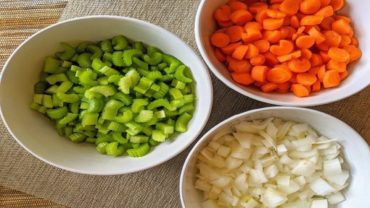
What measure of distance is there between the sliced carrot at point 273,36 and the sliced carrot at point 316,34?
75 millimetres

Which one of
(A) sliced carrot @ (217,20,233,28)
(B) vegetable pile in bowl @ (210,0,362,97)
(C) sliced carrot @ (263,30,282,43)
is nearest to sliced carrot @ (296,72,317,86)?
(B) vegetable pile in bowl @ (210,0,362,97)

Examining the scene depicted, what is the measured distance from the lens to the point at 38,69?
43.7 inches

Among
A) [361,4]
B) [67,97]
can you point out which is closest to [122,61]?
[67,97]

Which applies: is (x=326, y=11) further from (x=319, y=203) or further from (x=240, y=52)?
(x=319, y=203)

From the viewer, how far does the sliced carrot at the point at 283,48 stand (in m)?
1.05

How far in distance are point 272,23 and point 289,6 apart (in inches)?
2.2

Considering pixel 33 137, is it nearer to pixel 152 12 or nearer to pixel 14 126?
pixel 14 126

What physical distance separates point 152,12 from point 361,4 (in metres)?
0.52

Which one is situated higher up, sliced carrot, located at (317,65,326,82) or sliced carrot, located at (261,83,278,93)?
sliced carrot, located at (317,65,326,82)

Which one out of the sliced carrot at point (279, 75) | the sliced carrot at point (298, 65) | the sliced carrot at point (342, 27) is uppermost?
the sliced carrot at point (342, 27)

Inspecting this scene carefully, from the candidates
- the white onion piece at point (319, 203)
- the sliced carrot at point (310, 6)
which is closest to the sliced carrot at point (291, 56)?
the sliced carrot at point (310, 6)

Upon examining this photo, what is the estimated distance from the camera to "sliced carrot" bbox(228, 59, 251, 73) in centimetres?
107

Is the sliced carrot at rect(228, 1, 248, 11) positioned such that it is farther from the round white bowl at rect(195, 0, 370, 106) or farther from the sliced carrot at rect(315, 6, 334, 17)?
the sliced carrot at rect(315, 6, 334, 17)

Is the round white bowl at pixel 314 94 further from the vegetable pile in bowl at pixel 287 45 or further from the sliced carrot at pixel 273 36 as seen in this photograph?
the sliced carrot at pixel 273 36
